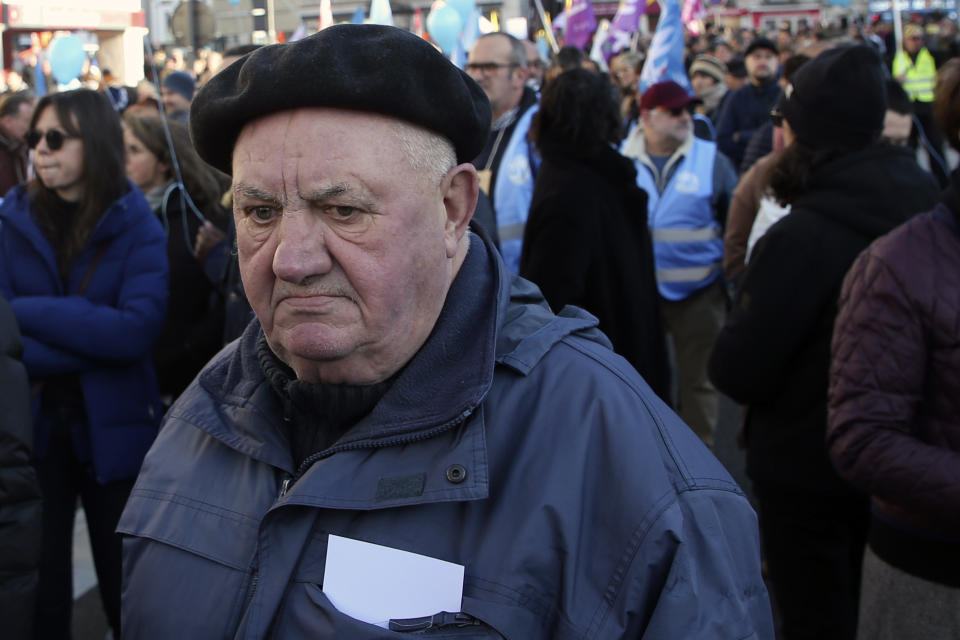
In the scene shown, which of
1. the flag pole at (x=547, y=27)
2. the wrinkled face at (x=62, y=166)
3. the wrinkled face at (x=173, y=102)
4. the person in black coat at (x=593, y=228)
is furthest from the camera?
the flag pole at (x=547, y=27)

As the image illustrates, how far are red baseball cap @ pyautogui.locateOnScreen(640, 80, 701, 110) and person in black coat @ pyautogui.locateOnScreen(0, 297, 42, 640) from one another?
144 inches

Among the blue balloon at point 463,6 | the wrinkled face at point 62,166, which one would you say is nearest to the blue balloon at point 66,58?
the blue balloon at point 463,6

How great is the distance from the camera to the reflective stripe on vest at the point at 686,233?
4895 millimetres

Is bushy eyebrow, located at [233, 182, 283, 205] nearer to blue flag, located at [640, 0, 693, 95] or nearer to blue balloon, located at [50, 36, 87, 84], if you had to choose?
blue flag, located at [640, 0, 693, 95]

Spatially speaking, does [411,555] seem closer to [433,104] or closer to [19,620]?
[433,104]

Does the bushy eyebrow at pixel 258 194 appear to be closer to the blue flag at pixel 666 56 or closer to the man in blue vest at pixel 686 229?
the man in blue vest at pixel 686 229

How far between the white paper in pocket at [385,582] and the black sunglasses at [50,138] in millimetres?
2504

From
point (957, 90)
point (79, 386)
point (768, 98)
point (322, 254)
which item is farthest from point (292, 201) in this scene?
point (768, 98)

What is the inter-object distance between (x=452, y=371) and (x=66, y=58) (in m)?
8.79

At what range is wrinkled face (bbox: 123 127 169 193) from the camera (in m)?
4.27

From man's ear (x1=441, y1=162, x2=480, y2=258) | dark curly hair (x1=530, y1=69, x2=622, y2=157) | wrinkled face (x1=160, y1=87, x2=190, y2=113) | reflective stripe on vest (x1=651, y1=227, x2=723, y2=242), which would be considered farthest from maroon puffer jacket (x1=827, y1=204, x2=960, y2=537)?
wrinkled face (x1=160, y1=87, x2=190, y2=113)

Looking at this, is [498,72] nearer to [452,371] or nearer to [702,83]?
[452,371]

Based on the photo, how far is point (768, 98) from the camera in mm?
8180

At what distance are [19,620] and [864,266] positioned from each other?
79.4 inches
